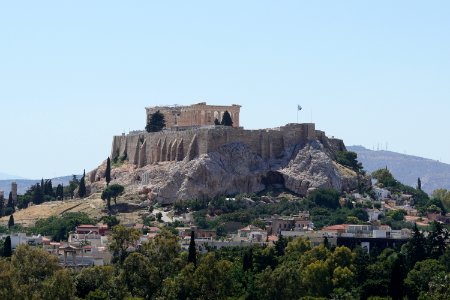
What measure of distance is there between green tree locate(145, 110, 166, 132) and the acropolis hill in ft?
13.2

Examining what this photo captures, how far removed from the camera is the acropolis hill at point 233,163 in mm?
120100

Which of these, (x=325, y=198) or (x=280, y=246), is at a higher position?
(x=325, y=198)

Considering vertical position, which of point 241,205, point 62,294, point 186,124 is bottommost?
point 62,294

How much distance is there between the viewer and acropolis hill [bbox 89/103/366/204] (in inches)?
4728

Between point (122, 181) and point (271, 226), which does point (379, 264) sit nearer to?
point (271, 226)

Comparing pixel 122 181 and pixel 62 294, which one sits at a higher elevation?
pixel 122 181

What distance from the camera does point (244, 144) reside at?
405 feet

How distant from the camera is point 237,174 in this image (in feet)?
397

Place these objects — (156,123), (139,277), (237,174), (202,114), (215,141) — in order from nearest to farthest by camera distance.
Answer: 1. (139,277)
2. (237,174)
3. (215,141)
4. (202,114)
5. (156,123)

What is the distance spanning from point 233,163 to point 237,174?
1.18 m

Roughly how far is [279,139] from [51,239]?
24.5 metres

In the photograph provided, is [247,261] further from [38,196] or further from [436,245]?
[38,196]

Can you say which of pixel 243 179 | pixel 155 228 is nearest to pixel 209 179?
pixel 243 179

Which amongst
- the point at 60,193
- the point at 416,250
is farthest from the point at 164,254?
the point at 60,193
